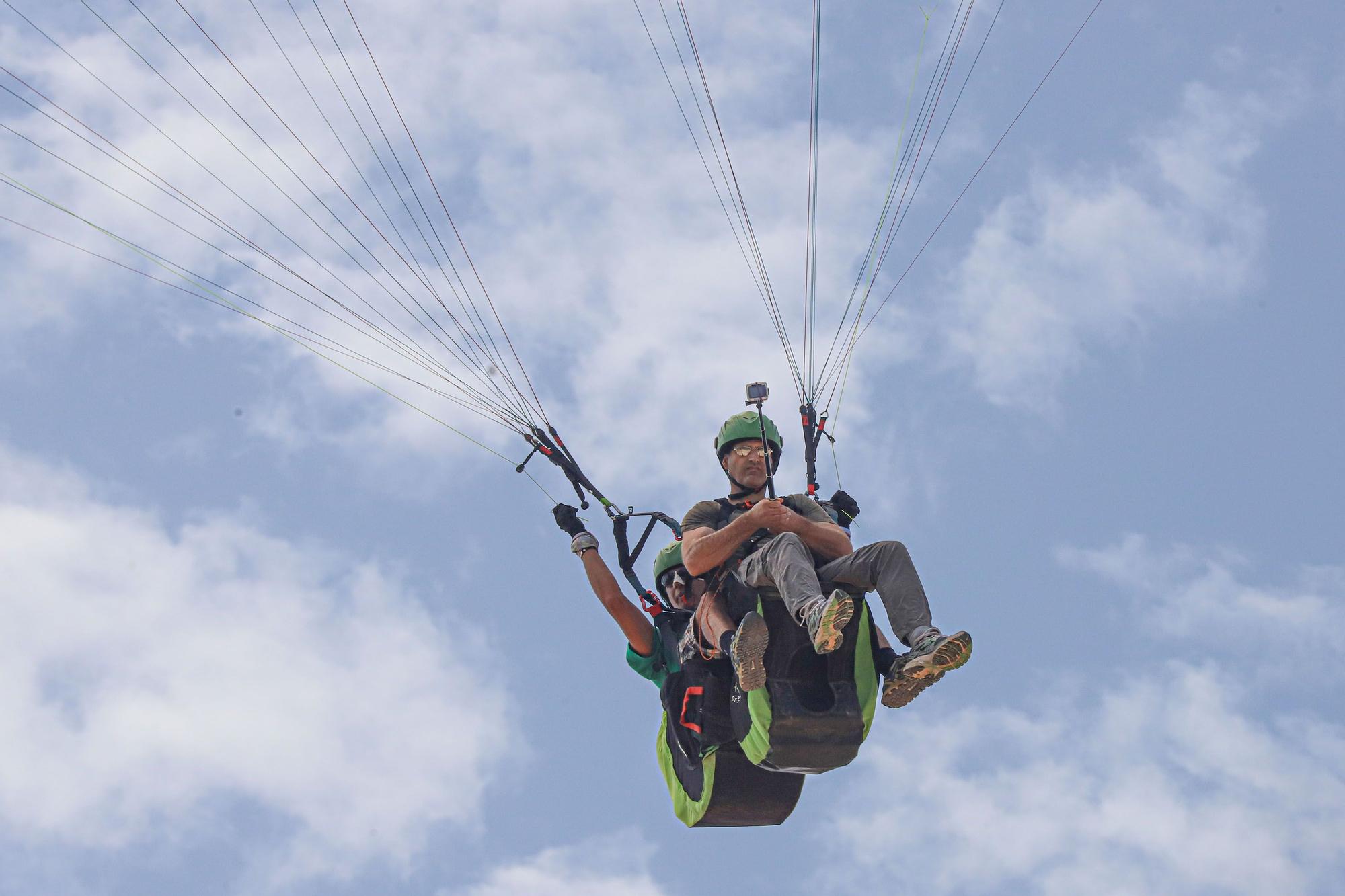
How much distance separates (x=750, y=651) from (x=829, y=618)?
818mm

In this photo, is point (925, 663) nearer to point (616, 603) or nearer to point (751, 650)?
point (751, 650)

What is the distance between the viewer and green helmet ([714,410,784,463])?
432 inches

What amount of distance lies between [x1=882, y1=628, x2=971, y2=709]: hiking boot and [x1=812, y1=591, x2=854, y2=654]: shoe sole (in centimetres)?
46

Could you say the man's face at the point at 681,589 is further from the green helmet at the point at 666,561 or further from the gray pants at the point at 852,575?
the gray pants at the point at 852,575

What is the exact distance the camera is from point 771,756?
33.3 feet

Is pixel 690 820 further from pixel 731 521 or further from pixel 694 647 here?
pixel 731 521

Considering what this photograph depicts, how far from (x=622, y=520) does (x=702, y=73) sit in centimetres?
304

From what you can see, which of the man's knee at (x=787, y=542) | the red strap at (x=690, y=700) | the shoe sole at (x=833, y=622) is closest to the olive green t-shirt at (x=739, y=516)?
the man's knee at (x=787, y=542)

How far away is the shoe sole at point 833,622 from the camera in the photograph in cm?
909

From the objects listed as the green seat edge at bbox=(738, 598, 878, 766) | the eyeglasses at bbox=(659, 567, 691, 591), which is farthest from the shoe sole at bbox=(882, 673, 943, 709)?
the eyeglasses at bbox=(659, 567, 691, 591)

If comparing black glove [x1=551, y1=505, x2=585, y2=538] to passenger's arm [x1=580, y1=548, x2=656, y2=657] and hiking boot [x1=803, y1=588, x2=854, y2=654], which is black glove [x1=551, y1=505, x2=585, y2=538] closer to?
passenger's arm [x1=580, y1=548, x2=656, y2=657]

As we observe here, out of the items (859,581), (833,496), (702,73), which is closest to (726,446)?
(833,496)

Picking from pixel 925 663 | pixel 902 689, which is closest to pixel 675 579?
pixel 902 689

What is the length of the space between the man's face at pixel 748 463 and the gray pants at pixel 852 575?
0.83 meters
